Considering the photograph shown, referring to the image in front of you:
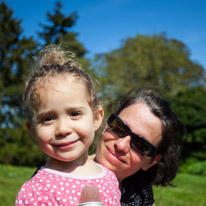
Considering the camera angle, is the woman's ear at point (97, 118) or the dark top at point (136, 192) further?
the dark top at point (136, 192)

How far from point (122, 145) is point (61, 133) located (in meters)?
1.02

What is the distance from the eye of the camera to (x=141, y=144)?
263 centimetres

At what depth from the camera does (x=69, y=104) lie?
1.68 meters

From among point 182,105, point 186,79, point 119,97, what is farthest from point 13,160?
point 119,97

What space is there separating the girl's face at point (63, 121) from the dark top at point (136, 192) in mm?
1249

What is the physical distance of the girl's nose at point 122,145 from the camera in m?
2.54

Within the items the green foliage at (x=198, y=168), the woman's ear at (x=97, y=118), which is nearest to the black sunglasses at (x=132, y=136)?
the woman's ear at (x=97, y=118)

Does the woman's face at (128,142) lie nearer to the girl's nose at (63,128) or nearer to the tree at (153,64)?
the girl's nose at (63,128)

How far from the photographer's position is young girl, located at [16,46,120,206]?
5.30 ft

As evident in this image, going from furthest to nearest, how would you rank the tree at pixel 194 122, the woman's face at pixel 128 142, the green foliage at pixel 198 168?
the tree at pixel 194 122, the green foliage at pixel 198 168, the woman's face at pixel 128 142

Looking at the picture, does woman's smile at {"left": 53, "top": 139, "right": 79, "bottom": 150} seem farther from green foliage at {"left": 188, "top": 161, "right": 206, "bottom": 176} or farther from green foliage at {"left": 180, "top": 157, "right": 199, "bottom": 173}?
green foliage at {"left": 180, "top": 157, "right": 199, "bottom": 173}

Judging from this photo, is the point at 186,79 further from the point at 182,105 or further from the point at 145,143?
the point at 145,143

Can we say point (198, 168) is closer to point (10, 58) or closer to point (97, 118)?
point (97, 118)

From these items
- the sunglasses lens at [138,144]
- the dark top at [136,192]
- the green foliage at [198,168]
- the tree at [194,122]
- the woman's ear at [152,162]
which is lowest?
the green foliage at [198,168]
